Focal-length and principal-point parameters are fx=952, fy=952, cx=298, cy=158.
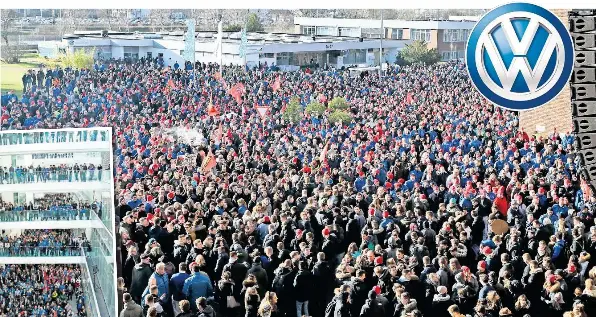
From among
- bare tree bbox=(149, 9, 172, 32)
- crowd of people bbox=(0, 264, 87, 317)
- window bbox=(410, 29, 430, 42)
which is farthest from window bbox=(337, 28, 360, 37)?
crowd of people bbox=(0, 264, 87, 317)

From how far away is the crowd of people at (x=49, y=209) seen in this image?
7266mm

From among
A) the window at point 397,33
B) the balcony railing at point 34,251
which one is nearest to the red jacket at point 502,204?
the window at point 397,33

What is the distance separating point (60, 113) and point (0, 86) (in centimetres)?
50

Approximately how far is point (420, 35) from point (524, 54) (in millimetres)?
989

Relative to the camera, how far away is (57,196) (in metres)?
7.28

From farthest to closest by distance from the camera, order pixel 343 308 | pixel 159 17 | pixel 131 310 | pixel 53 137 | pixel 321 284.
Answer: pixel 159 17
pixel 53 137
pixel 321 284
pixel 131 310
pixel 343 308

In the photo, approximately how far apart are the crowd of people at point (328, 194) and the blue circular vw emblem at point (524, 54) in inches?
9.2

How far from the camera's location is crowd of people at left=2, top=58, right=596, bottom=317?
21.6 ft

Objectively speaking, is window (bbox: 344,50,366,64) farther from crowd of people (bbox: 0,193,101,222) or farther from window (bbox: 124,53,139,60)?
crowd of people (bbox: 0,193,101,222)

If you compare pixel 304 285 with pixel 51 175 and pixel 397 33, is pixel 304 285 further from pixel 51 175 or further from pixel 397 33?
pixel 397 33

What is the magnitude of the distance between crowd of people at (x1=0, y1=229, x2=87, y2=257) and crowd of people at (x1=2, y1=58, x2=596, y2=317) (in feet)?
1.32

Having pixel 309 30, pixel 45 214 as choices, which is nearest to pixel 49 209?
pixel 45 214

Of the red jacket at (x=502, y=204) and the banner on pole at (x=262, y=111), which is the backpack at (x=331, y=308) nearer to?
the red jacket at (x=502, y=204)

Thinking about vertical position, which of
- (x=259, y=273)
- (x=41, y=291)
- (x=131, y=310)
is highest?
(x=259, y=273)
